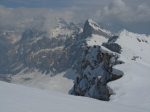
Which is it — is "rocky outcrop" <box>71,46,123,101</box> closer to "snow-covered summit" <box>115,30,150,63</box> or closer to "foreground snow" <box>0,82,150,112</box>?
"snow-covered summit" <box>115,30,150,63</box>

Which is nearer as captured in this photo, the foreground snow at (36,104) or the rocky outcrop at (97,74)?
the foreground snow at (36,104)

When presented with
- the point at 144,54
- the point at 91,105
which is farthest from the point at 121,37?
the point at 91,105

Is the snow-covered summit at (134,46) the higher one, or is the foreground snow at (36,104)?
the snow-covered summit at (134,46)

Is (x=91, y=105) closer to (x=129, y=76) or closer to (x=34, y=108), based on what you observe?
(x=34, y=108)

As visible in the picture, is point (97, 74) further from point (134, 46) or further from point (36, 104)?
point (36, 104)

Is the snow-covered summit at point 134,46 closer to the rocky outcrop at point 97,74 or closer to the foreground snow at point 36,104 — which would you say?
the rocky outcrop at point 97,74

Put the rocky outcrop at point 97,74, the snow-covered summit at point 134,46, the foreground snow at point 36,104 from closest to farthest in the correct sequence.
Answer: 1. the foreground snow at point 36,104
2. the rocky outcrop at point 97,74
3. the snow-covered summit at point 134,46

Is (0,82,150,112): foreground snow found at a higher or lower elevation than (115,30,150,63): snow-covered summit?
lower

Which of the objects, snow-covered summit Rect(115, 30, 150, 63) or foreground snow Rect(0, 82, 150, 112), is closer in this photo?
foreground snow Rect(0, 82, 150, 112)

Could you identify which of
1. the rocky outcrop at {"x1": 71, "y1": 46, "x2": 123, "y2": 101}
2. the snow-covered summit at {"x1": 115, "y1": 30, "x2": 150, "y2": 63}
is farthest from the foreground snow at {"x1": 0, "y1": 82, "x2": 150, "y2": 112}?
the snow-covered summit at {"x1": 115, "y1": 30, "x2": 150, "y2": 63}

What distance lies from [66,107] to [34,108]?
2.15 m

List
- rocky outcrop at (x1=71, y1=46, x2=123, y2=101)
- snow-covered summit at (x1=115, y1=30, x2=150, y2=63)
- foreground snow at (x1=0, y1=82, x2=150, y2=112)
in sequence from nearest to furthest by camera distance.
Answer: foreground snow at (x1=0, y1=82, x2=150, y2=112) → rocky outcrop at (x1=71, y1=46, x2=123, y2=101) → snow-covered summit at (x1=115, y1=30, x2=150, y2=63)

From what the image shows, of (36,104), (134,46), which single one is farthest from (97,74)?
(36,104)

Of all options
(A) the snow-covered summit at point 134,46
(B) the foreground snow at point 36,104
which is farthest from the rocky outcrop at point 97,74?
(B) the foreground snow at point 36,104
